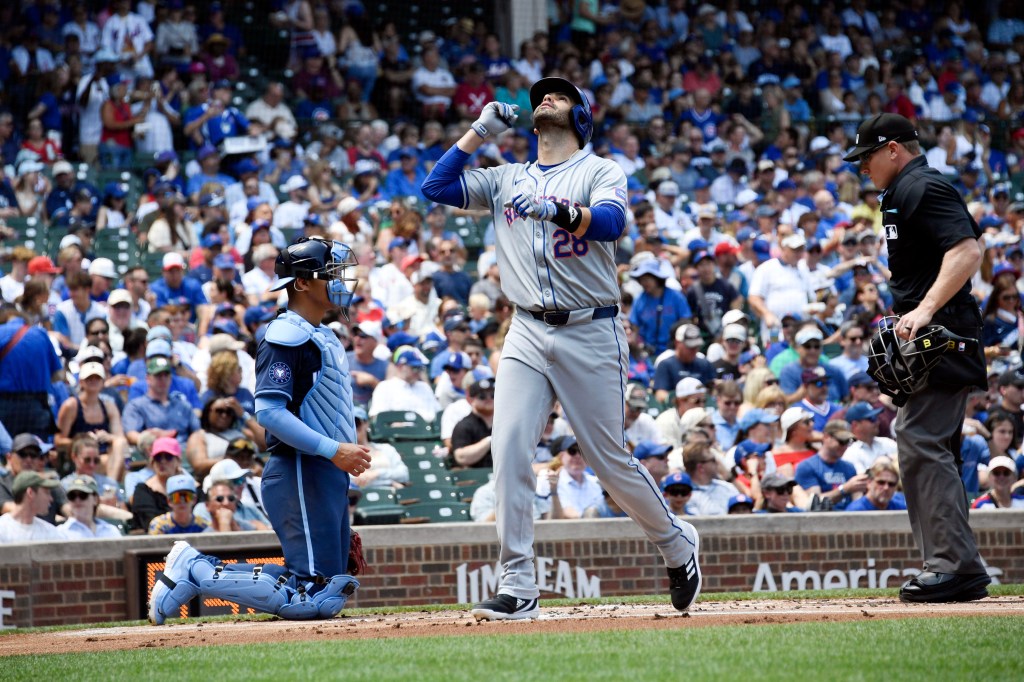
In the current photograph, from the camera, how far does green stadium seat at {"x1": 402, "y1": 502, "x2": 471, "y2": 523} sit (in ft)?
33.7

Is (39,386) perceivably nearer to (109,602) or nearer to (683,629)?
(109,602)

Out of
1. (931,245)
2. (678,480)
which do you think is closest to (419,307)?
(678,480)

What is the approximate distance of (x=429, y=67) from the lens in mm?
19547

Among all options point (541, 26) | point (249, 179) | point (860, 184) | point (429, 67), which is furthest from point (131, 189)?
point (860, 184)

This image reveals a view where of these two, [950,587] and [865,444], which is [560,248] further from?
[865,444]

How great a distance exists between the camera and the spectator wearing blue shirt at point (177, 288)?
43.6 feet

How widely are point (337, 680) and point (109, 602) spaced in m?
4.58

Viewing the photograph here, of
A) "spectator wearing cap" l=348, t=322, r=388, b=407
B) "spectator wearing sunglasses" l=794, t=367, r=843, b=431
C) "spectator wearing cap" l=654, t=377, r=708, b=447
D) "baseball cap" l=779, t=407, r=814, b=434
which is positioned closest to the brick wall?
"baseball cap" l=779, t=407, r=814, b=434

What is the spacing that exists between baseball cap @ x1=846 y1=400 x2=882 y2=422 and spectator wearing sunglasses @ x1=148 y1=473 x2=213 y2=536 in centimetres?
517

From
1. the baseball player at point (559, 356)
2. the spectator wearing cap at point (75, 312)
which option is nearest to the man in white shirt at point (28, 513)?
the spectator wearing cap at point (75, 312)

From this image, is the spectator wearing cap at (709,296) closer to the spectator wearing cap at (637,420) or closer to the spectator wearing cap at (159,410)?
the spectator wearing cap at (637,420)

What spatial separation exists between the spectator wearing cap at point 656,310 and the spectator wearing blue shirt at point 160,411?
4689 mm

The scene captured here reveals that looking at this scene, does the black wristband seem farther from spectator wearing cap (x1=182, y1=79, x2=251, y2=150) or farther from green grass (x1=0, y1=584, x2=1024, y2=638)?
spectator wearing cap (x1=182, y1=79, x2=251, y2=150)

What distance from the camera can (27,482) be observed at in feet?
29.3
